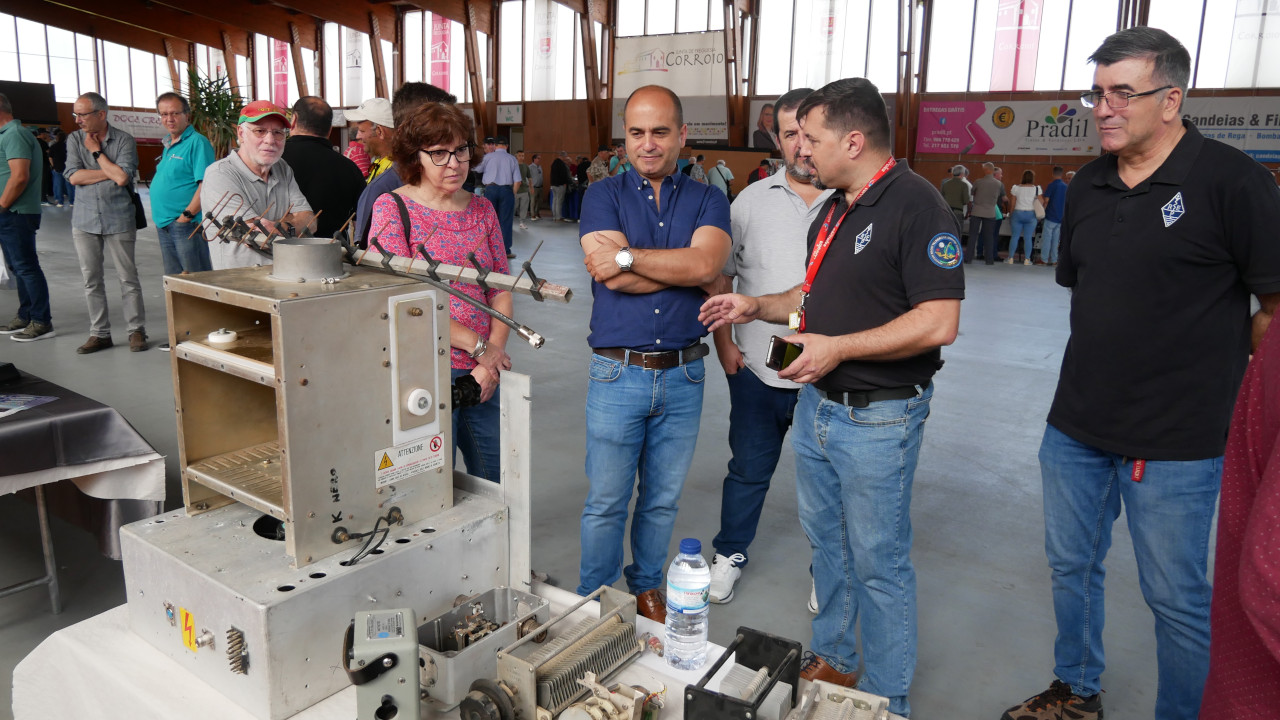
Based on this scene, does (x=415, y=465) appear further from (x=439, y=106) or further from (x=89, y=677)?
(x=439, y=106)

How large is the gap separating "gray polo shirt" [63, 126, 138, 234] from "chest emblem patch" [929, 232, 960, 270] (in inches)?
183

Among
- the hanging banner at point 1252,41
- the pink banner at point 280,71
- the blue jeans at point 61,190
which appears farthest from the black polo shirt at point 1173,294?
the pink banner at point 280,71

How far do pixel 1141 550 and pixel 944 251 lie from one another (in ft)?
→ 2.46

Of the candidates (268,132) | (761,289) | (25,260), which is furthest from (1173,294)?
(25,260)

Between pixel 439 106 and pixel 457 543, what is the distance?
3.65ft

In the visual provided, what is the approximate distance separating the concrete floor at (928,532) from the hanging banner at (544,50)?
14.1 metres

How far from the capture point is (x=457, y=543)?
1294mm

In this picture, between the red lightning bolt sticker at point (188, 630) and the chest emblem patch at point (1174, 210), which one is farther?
the chest emblem patch at point (1174, 210)

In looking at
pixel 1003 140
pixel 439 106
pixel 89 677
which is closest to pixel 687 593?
pixel 89 677

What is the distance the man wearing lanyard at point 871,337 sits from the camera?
157 centimetres

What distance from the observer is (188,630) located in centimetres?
116

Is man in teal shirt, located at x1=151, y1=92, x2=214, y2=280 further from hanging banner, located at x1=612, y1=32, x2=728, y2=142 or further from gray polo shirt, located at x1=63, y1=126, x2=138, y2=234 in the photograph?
hanging banner, located at x1=612, y1=32, x2=728, y2=142

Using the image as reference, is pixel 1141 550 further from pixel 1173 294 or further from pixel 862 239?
pixel 862 239

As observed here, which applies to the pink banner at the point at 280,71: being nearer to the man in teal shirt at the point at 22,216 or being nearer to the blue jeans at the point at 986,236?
the blue jeans at the point at 986,236
